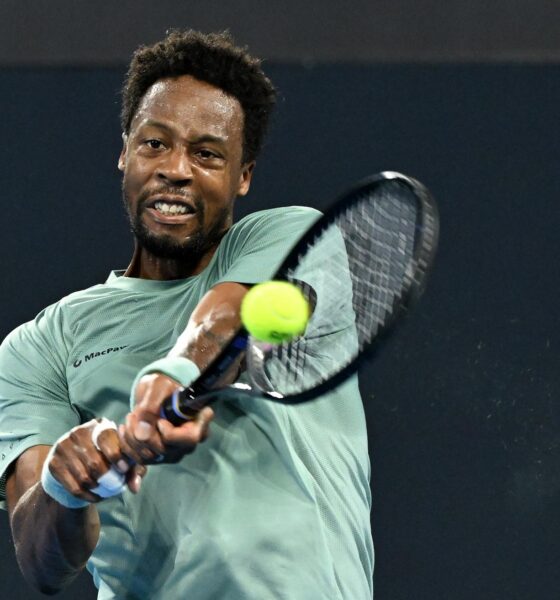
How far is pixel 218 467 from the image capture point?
149 centimetres

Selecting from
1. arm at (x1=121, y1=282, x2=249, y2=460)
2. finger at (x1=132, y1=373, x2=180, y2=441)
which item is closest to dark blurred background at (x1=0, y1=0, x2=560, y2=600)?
arm at (x1=121, y1=282, x2=249, y2=460)

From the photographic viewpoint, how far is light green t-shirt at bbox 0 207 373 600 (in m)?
1.46

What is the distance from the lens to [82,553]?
1.48m

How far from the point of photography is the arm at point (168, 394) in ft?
4.16

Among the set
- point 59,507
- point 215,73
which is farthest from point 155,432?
point 215,73

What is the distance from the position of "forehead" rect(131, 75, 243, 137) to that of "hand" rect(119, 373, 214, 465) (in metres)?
0.54

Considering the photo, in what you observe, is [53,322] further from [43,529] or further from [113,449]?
[113,449]

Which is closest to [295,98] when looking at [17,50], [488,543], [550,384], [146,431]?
[17,50]

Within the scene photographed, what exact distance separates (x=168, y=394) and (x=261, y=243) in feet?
1.20

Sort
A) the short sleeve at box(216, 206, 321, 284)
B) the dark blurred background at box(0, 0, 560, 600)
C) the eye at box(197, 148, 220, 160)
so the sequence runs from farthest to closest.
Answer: the dark blurred background at box(0, 0, 560, 600), the eye at box(197, 148, 220, 160), the short sleeve at box(216, 206, 321, 284)

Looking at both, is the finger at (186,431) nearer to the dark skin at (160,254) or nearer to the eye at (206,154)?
the dark skin at (160,254)

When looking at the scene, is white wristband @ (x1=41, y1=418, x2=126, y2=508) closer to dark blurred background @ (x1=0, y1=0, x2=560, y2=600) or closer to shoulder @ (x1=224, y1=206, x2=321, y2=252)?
shoulder @ (x1=224, y1=206, x2=321, y2=252)

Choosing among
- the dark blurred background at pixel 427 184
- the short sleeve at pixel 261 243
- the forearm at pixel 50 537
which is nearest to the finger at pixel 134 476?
the forearm at pixel 50 537

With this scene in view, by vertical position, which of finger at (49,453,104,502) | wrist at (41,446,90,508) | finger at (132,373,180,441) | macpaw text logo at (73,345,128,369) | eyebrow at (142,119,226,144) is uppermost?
eyebrow at (142,119,226,144)
